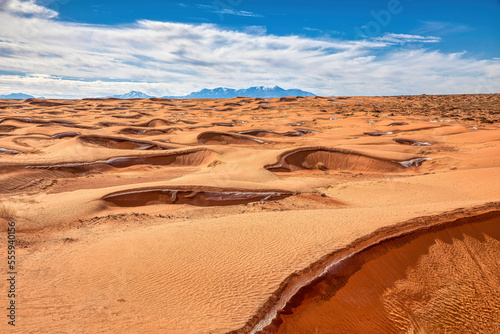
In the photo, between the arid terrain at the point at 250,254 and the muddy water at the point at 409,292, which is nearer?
the arid terrain at the point at 250,254

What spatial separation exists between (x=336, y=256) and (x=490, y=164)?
19.3 meters

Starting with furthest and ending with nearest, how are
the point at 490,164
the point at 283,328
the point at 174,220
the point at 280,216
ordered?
1. the point at 490,164
2. the point at 174,220
3. the point at 280,216
4. the point at 283,328

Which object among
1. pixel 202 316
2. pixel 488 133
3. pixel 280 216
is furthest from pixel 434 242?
pixel 488 133

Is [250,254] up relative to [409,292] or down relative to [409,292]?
up

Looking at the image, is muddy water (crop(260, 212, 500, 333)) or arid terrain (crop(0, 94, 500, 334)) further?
muddy water (crop(260, 212, 500, 333))

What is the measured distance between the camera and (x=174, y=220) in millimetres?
12430

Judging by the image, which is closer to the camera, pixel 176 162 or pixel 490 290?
pixel 490 290

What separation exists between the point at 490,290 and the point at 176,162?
19.4 meters

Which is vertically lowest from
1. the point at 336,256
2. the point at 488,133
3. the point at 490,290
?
the point at 490,290

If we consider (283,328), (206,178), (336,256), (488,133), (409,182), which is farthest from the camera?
(488,133)

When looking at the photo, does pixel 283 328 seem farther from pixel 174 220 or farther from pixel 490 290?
pixel 174 220

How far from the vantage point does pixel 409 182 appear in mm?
18141

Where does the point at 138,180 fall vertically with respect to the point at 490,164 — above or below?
below

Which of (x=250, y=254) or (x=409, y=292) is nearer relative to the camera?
(x=409, y=292)
